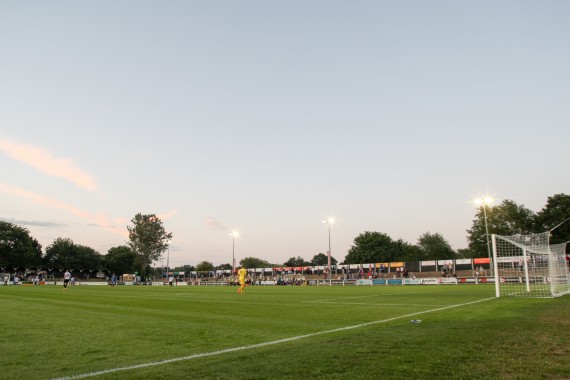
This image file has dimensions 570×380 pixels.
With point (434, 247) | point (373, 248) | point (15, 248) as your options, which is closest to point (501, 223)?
point (373, 248)

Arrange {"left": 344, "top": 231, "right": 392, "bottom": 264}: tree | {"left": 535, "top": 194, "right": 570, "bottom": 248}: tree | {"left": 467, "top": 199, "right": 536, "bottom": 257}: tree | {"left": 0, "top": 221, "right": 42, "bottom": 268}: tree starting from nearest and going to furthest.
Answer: {"left": 535, "top": 194, "right": 570, "bottom": 248}: tree, {"left": 467, "top": 199, "right": 536, "bottom": 257}: tree, {"left": 0, "top": 221, "right": 42, "bottom": 268}: tree, {"left": 344, "top": 231, "right": 392, "bottom": 264}: tree

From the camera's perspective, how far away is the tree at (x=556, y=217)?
74.4 m

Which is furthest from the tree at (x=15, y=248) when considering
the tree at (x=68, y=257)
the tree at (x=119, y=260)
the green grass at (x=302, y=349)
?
the green grass at (x=302, y=349)

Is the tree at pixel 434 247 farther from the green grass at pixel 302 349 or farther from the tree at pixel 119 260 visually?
→ the green grass at pixel 302 349

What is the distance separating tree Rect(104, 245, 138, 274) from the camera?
130750 mm

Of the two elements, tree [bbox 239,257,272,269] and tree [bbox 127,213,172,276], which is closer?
tree [bbox 127,213,172,276]

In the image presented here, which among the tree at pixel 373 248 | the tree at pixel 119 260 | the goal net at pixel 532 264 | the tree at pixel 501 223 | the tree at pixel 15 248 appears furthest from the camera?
the tree at pixel 119 260

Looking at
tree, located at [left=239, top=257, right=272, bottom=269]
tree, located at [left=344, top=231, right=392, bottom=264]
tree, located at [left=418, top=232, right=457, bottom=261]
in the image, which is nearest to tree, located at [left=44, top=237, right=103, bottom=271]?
tree, located at [left=239, top=257, right=272, bottom=269]

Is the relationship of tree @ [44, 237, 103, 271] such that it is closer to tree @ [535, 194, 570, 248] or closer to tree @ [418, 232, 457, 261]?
tree @ [418, 232, 457, 261]

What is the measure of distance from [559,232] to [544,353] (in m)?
85.6

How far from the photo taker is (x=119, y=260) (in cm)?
13125

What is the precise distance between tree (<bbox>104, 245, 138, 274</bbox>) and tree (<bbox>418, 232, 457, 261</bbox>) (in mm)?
102993

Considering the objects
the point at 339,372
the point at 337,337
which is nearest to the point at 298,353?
the point at 339,372

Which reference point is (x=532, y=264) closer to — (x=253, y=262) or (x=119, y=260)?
(x=119, y=260)
